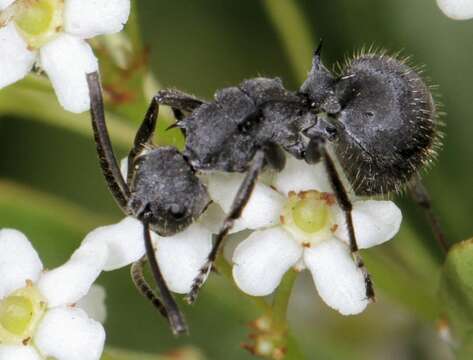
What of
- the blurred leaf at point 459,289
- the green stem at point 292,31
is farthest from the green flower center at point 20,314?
the green stem at point 292,31

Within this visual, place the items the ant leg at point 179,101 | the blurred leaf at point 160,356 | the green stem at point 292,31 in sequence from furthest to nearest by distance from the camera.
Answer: the green stem at point 292,31 → the blurred leaf at point 160,356 → the ant leg at point 179,101

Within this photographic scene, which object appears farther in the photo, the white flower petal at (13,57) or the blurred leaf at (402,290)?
the blurred leaf at (402,290)

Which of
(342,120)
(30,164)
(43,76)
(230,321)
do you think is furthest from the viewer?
(30,164)

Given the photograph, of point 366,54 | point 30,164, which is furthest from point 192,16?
point 366,54

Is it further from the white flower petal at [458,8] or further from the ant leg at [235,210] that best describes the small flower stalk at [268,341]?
the white flower petal at [458,8]

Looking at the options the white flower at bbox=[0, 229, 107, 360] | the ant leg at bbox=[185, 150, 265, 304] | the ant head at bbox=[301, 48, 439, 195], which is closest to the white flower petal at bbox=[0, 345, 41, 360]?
the white flower at bbox=[0, 229, 107, 360]

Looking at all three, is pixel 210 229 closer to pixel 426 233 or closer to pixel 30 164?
pixel 426 233
